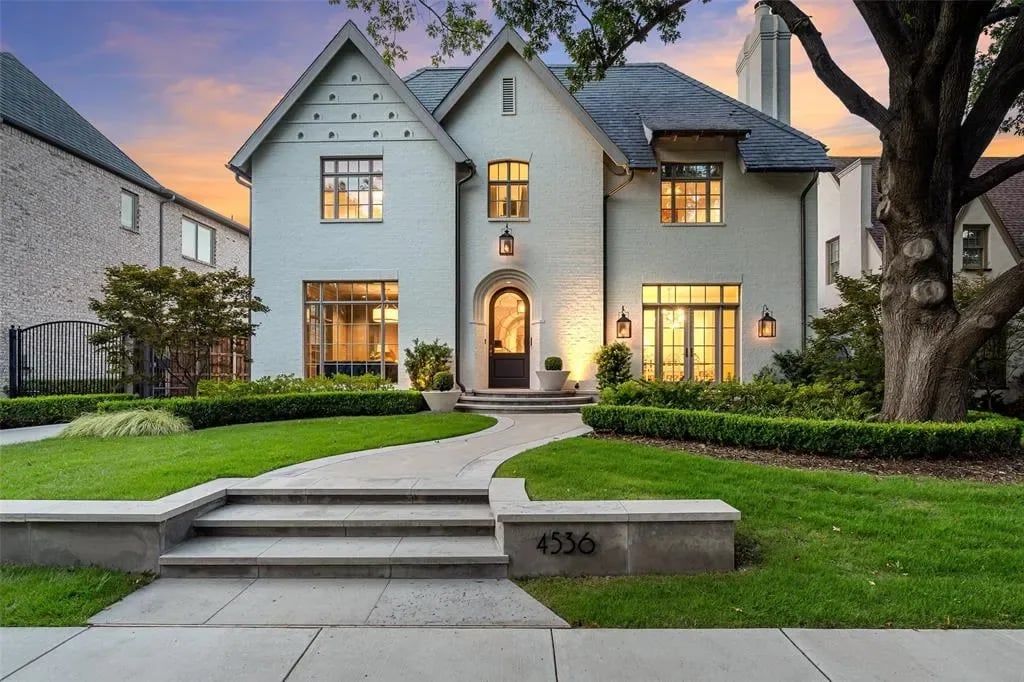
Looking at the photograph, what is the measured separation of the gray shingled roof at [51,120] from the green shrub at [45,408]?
779cm

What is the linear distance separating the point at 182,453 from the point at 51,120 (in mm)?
15087

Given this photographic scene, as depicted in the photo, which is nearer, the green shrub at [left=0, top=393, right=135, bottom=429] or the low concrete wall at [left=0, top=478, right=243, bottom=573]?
the low concrete wall at [left=0, top=478, right=243, bottom=573]

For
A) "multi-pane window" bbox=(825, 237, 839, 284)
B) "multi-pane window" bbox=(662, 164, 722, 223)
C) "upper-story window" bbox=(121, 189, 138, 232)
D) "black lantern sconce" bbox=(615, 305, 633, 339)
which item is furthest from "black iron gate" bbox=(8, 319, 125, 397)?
"multi-pane window" bbox=(825, 237, 839, 284)

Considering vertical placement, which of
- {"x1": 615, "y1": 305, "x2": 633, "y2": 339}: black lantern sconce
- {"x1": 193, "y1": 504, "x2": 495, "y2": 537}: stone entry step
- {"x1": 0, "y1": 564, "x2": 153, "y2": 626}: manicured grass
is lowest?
{"x1": 0, "y1": 564, "x2": 153, "y2": 626}: manicured grass

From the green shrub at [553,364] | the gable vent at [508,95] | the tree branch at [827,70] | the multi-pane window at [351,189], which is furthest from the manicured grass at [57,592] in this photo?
the gable vent at [508,95]

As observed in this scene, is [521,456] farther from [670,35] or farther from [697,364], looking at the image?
[697,364]

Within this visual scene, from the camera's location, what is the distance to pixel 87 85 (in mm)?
12180

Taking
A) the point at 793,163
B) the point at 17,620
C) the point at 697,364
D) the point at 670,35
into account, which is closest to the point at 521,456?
the point at 17,620

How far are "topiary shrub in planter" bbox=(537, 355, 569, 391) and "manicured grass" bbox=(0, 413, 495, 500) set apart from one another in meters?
2.84

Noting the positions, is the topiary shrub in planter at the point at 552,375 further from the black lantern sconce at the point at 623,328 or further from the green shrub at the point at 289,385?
the green shrub at the point at 289,385

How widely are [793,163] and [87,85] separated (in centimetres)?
1754

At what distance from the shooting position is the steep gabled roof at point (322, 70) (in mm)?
13109

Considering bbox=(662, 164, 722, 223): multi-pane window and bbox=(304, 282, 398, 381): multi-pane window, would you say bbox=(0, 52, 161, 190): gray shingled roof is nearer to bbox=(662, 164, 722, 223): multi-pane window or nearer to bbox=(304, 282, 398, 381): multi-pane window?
bbox=(304, 282, 398, 381): multi-pane window

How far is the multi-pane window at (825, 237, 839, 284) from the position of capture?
Result: 1885cm
